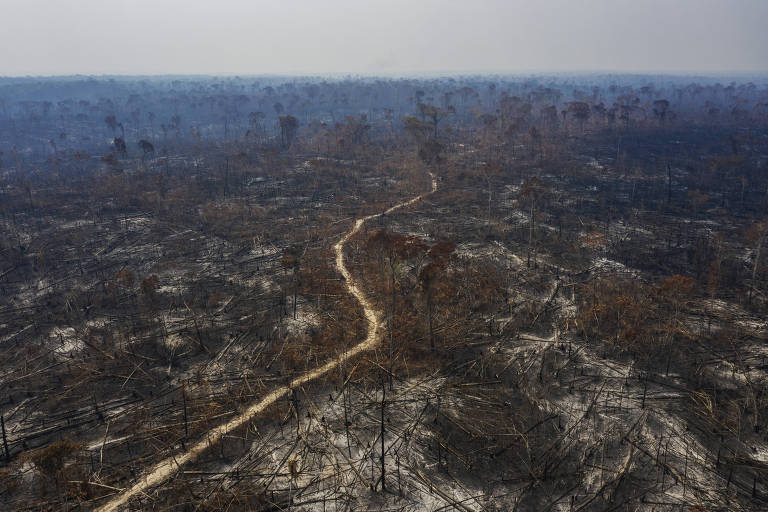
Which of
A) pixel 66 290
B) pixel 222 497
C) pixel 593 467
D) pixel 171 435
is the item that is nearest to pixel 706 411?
pixel 593 467

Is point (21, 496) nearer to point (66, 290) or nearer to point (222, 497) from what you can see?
point (222, 497)

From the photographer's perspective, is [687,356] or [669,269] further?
[669,269]

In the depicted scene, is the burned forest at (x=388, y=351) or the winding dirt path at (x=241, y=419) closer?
the winding dirt path at (x=241, y=419)

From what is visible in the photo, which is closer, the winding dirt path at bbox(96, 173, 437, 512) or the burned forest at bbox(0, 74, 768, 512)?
the winding dirt path at bbox(96, 173, 437, 512)

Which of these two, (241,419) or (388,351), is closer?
(241,419)

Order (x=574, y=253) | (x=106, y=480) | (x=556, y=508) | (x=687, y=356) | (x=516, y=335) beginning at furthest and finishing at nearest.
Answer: (x=574, y=253), (x=516, y=335), (x=687, y=356), (x=106, y=480), (x=556, y=508)

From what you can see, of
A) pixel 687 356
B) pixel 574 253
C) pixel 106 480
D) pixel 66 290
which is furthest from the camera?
pixel 574 253

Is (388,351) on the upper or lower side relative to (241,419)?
upper

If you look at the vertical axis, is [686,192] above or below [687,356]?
above
